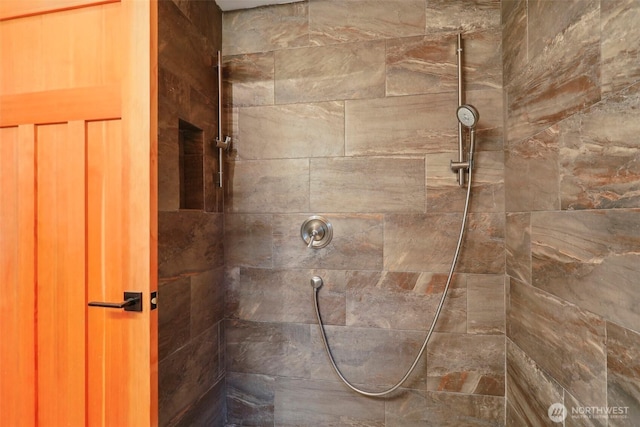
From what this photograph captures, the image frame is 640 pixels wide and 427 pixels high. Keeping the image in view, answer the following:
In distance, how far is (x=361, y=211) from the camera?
1.56 meters

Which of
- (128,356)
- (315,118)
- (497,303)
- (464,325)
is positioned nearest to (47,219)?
(128,356)

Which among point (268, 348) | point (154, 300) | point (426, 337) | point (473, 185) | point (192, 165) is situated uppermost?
point (192, 165)

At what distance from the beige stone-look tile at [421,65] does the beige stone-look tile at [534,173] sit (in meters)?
0.46

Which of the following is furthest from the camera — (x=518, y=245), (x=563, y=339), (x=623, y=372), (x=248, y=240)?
(x=248, y=240)

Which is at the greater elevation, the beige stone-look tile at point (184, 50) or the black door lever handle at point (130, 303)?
the beige stone-look tile at point (184, 50)

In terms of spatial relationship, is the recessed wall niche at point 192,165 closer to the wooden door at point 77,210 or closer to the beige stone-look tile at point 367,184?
the wooden door at point 77,210

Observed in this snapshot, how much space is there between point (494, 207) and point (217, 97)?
1.56 metres

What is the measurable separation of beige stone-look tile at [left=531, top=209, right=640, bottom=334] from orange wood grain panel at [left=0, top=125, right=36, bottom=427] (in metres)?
1.97

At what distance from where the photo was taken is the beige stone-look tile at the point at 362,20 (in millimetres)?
1513

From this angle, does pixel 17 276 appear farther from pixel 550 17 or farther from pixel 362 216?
pixel 550 17

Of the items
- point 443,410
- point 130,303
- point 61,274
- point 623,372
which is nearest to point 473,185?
point 623,372

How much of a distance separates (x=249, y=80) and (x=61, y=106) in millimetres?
872

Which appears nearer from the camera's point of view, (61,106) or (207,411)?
(61,106)

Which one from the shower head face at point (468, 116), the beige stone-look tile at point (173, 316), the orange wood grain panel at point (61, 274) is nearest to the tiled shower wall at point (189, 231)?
the beige stone-look tile at point (173, 316)
